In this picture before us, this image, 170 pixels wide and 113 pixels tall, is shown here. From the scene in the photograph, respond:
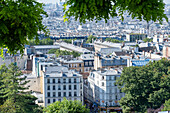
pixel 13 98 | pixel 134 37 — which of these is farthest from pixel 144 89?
pixel 134 37

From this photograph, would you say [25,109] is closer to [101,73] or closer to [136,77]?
[136,77]

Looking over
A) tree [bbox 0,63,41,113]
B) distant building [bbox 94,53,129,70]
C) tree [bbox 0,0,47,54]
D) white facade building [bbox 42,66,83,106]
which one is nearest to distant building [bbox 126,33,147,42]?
distant building [bbox 94,53,129,70]

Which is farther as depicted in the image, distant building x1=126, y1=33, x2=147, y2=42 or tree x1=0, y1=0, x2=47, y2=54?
distant building x1=126, y1=33, x2=147, y2=42

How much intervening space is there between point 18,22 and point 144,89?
111 ft

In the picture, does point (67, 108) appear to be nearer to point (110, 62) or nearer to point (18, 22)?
point (18, 22)

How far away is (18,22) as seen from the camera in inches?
289

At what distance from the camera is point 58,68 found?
1973 inches

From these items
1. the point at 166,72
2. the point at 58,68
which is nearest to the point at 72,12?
the point at 166,72

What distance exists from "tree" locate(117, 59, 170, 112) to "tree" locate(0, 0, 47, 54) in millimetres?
32094

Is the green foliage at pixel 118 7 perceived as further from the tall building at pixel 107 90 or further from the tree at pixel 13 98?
the tall building at pixel 107 90

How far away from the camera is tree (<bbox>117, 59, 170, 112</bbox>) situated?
39.1 m

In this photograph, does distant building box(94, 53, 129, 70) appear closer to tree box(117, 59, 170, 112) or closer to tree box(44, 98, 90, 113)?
tree box(117, 59, 170, 112)

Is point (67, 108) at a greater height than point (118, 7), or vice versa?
point (118, 7)

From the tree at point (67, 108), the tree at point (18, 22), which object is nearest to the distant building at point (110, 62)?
the tree at point (67, 108)
